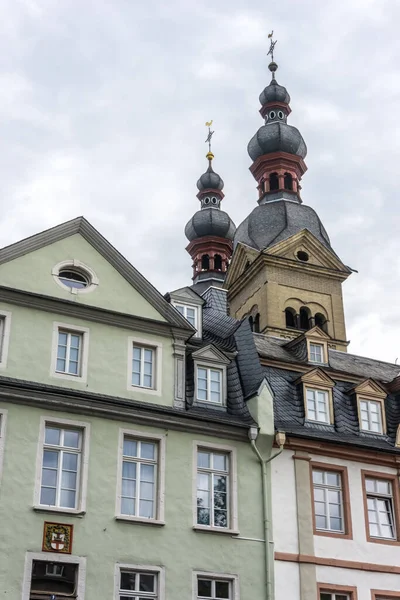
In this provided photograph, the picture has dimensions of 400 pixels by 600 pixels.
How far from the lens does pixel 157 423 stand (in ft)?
82.2

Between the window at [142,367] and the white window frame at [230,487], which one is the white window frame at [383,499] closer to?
the white window frame at [230,487]

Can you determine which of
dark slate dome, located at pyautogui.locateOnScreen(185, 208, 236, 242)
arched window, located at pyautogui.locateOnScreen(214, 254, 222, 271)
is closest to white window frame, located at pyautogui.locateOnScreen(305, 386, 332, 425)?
arched window, located at pyautogui.locateOnScreen(214, 254, 222, 271)

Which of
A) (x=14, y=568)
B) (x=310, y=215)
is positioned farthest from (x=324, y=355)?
(x=310, y=215)

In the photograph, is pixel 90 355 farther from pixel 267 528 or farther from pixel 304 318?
pixel 304 318

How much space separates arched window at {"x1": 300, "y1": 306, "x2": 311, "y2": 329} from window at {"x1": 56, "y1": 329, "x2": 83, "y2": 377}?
126 ft

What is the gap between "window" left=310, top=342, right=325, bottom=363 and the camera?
33.2 metres

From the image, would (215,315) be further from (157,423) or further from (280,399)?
(157,423)

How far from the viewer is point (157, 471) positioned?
2461cm

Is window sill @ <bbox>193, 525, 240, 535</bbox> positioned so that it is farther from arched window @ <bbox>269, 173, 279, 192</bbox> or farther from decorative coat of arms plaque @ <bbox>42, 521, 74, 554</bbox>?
arched window @ <bbox>269, 173, 279, 192</bbox>

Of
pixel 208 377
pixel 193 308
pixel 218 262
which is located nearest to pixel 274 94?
pixel 218 262

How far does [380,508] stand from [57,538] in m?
9.91

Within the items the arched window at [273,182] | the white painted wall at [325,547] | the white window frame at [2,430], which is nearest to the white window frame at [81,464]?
the white window frame at [2,430]

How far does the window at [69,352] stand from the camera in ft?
81.4

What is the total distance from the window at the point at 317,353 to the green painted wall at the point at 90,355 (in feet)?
26.5
